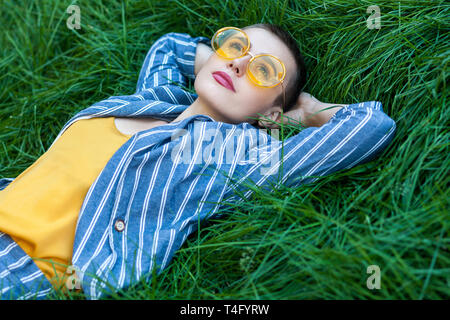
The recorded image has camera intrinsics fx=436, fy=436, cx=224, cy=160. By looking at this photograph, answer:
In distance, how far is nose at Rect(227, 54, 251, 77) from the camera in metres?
2.09

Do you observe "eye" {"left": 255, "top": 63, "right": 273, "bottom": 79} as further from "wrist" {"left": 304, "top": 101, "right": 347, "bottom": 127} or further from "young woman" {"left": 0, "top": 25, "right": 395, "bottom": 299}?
"wrist" {"left": 304, "top": 101, "right": 347, "bottom": 127}

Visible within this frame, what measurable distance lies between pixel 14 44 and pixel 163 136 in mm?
1656

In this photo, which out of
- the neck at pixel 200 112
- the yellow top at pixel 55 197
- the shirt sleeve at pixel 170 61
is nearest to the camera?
the yellow top at pixel 55 197

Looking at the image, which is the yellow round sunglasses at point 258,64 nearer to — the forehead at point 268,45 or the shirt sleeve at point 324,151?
the forehead at point 268,45

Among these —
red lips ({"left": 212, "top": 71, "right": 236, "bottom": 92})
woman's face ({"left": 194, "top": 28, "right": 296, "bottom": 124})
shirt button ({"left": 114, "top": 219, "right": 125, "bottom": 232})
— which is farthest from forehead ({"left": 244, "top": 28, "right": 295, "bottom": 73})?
shirt button ({"left": 114, "top": 219, "right": 125, "bottom": 232})

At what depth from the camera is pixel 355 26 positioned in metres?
2.25

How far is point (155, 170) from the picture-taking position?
194 cm

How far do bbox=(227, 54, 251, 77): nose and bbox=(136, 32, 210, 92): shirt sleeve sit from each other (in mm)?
534

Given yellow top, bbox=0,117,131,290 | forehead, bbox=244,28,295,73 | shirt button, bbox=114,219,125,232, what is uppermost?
forehead, bbox=244,28,295,73

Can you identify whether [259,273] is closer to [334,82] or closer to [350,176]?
[350,176]

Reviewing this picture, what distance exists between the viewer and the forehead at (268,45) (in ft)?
7.02

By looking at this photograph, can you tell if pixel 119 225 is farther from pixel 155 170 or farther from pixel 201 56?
pixel 201 56

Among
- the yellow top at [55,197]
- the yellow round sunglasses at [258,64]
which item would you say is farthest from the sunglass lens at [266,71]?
the yellow top at [55,197]
